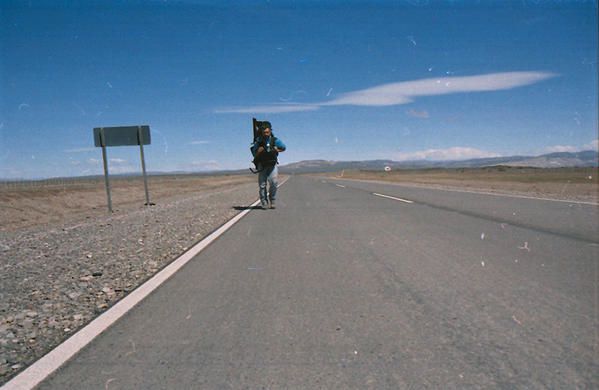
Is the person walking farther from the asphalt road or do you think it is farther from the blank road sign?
the blank road sign

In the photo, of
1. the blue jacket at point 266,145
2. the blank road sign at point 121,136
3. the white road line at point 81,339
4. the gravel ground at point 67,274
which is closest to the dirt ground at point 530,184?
the blue jacket at point 266,145

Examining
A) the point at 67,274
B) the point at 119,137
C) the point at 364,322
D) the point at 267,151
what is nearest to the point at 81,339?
the point at 364,322

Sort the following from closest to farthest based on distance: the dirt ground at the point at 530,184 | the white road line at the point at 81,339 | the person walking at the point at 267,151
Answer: the white road line at the point at 81,339 < the person walking at the point at 267,151 < the dirt ground at the point at 530,184

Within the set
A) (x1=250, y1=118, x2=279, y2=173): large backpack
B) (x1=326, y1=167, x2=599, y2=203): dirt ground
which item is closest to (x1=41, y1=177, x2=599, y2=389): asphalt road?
(x1=250, y1=118, x2=279, y2=173): large backpack

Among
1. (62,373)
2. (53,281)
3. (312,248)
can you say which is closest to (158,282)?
(53,281)

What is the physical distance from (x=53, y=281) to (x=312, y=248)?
329 centimetres

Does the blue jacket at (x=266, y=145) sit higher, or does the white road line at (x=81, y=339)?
the blue jacket at (x=266, y=145)

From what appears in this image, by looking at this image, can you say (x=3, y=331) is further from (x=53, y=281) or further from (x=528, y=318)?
(x=528, y=318)

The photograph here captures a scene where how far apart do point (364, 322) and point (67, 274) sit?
146 inches

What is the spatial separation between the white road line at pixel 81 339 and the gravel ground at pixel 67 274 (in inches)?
3.3

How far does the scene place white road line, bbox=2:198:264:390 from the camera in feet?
7.50

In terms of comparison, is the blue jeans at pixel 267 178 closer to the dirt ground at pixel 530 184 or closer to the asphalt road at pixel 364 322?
the asphalt road at pixel 364 322

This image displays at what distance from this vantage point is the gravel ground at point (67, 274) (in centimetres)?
296

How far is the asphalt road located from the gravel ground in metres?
0.41
